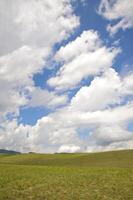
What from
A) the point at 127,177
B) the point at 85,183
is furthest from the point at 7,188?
the point at 127,177

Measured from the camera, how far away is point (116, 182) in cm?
3878

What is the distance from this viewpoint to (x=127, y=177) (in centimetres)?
4341

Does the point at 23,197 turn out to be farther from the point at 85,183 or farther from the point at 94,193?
the point at 85,183

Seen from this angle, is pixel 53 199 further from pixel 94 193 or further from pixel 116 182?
pixel 116 182

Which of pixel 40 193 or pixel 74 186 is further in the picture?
pixel 74 186

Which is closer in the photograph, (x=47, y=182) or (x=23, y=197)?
(x=23, y=197)

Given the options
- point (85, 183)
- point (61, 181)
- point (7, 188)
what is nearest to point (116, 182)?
point (85, 183)

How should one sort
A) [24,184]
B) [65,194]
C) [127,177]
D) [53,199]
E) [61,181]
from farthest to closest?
1. [127,177]
2. [61,181]
3. [24,184]
4. [65,194]
5. [53,199]

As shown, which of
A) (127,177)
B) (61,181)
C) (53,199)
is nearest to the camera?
(53,199)

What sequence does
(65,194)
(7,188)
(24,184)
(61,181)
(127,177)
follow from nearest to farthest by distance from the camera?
1. (65,194)
2. (7,188)
3. (24,184)
4. (61,181)
5. (127,177)

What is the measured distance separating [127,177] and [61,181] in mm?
8775

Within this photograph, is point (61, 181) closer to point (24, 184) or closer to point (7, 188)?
point (24, 184)

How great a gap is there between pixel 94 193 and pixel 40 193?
4.86 meters

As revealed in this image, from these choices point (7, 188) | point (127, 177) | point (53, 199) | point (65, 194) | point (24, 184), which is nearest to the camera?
point (53, 199)
